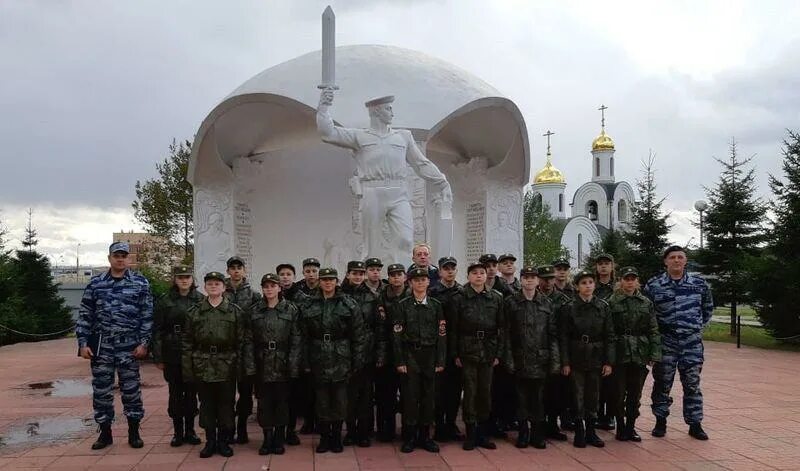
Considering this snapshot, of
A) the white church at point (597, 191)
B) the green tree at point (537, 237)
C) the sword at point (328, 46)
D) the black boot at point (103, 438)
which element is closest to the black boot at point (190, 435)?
the black boot at point (103, 438)

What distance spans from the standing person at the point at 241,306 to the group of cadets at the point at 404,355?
1 cm

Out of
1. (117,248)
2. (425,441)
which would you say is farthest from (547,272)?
(117,248)

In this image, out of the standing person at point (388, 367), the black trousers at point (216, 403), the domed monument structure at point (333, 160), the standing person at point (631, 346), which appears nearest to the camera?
the black trousers at point (216, 403)

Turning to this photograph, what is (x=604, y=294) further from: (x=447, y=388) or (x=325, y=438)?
(x=325, y=438)

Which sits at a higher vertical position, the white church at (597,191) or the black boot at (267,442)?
the white church at (597,191)

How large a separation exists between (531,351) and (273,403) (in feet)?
6.12

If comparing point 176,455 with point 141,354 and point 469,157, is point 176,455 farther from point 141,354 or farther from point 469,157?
point 469,157

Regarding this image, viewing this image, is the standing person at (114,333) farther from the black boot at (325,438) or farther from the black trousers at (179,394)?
the black boot at (325,438)

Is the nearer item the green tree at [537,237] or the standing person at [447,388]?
the standing person at [447,388]

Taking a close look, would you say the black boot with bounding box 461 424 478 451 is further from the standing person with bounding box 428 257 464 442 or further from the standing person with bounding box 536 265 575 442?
the standing person with bounding box 536 265 575 442

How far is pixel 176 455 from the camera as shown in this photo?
15.0 ft

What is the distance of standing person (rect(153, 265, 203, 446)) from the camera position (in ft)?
15.6

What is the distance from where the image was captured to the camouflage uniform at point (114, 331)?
4664 millimetres

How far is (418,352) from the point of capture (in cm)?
463
